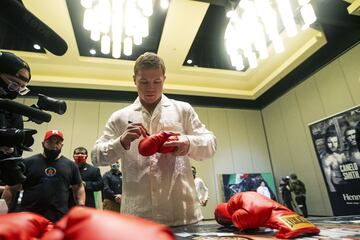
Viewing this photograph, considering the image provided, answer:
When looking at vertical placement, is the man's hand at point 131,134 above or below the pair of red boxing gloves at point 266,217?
above

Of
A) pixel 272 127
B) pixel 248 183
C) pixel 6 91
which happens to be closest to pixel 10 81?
pixel 6 91

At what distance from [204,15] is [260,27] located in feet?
2.98

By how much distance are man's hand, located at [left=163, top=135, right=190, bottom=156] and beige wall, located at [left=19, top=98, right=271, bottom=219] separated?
4423 mm

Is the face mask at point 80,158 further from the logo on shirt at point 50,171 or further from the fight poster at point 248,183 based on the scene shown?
the fight poster at point 248,183

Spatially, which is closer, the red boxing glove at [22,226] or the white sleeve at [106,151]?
the red boxing glove at [22,226]

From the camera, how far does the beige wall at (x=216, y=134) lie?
16.8ft

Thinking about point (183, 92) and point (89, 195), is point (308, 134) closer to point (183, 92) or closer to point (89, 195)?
point (183, 92)

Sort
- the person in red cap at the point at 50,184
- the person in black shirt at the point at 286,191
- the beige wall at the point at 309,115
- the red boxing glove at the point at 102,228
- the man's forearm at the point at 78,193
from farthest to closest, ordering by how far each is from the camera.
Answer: the person in black shirt at the point at 286,191
the beige wall at the point at 309,115
the man's forearm at the point at 78,193
the person in red cap at the point at 50,184
the red boxing glove at the point at 102,228

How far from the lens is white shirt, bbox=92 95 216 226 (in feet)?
3.41

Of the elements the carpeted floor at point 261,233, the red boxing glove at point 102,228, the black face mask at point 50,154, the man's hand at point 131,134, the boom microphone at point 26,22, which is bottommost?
the carpeted floor at point 261,233

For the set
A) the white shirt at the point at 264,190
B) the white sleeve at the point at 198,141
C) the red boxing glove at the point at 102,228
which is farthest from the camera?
the white shirt at the point at 264,190

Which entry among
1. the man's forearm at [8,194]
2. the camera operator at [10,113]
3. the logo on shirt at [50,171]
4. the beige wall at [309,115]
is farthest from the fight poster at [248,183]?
the camera operator at [10,113]

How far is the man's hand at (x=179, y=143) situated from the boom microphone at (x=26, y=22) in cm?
54

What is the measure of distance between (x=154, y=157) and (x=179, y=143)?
0.19 meters
